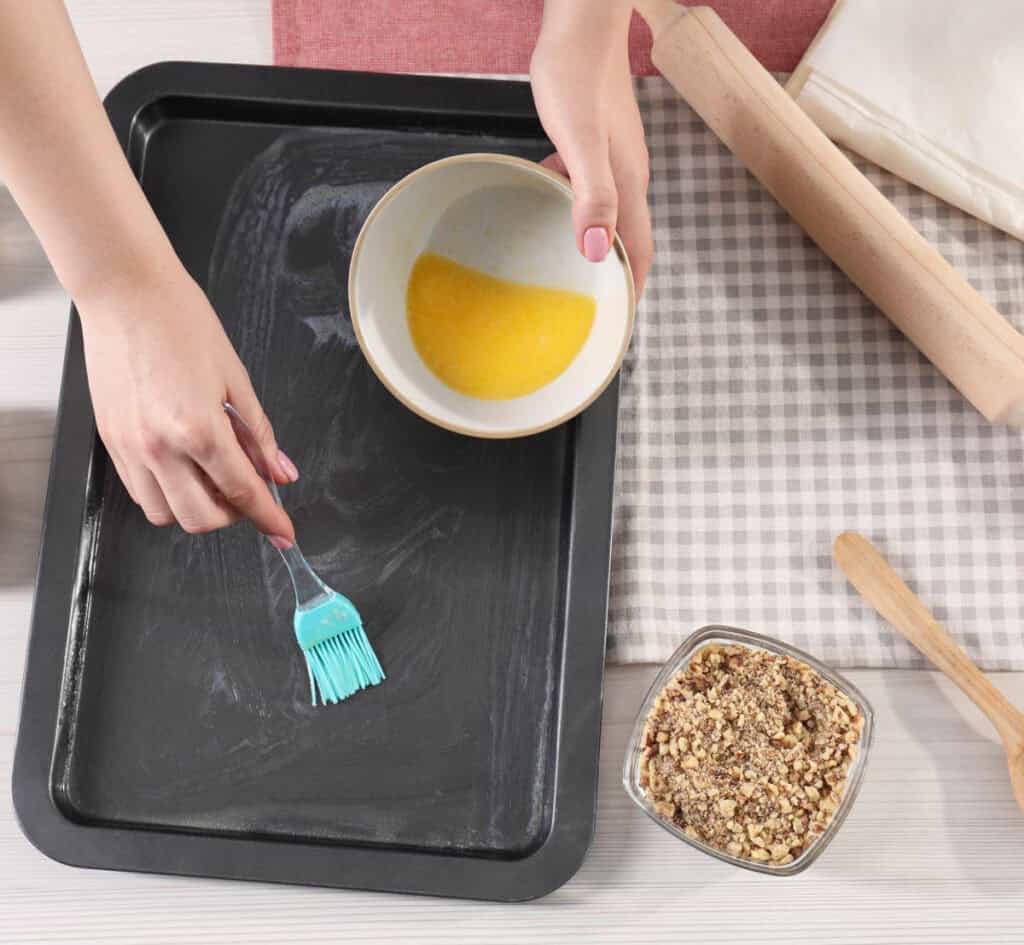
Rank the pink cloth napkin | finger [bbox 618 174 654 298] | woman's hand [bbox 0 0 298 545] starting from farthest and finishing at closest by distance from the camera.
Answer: the pink cloth napkin, finger [bbox 618 174 654 298], woman's hand [bbox 0 0 298 545]

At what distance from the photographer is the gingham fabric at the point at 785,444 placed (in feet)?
2.61

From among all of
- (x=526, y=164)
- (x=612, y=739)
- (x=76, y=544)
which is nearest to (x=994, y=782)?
(x=612, y=739)

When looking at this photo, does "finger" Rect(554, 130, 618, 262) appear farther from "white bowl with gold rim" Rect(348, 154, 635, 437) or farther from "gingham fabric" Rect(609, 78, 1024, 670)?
"gingham fabric" Rect(609, 78, 1024, 670)

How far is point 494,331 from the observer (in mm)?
748

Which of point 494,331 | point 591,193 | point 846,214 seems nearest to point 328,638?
point 494,331

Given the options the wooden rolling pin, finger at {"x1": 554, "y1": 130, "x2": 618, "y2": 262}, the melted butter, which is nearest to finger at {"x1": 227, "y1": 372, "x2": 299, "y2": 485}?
the melted butter

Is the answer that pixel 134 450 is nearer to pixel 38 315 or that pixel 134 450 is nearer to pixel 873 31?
pixel 38 315

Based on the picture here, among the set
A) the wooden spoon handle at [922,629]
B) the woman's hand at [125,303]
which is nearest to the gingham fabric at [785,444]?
the wooden spoon handle at [922,629]

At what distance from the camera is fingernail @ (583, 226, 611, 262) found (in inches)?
26.5

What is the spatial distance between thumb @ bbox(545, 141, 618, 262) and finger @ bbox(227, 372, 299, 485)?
23 cm

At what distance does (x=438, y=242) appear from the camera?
753 millimetres

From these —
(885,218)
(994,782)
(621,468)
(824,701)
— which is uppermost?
(885,218)

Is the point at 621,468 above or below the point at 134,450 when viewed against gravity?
below

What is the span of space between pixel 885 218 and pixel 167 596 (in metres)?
0.56
